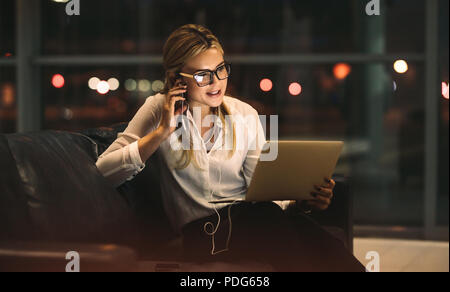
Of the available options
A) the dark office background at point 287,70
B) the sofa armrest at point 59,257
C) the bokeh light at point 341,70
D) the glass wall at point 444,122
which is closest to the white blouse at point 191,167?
the sofa armrest at point 59,257

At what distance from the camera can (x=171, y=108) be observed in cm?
182

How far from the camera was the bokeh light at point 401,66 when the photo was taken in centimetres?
364

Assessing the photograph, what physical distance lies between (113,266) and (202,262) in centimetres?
51

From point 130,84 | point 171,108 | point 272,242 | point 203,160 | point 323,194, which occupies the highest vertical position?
point 130,84

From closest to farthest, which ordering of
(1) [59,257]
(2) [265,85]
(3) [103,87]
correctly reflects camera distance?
(1) [59,257]
(2) [265,85]
(3) [103,87]

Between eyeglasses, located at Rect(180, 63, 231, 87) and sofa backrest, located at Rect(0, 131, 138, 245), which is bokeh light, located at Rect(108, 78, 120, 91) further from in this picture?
eyeglasses, located at Rect(180, 63, 231, 87)

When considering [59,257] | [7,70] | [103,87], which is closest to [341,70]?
[103,87]

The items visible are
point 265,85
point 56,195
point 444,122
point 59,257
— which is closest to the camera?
point 59,257

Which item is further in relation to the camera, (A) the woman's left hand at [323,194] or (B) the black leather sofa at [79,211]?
(A) the woman's left hand at [323,194]

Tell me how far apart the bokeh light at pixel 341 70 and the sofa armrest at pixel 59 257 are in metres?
2.64

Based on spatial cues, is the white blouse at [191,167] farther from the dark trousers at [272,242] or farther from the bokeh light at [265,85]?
the bokeh light at [265,85]

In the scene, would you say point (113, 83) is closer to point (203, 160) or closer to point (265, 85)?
point (265, 85)

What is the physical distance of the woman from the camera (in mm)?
1845

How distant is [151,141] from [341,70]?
228 centimetres
